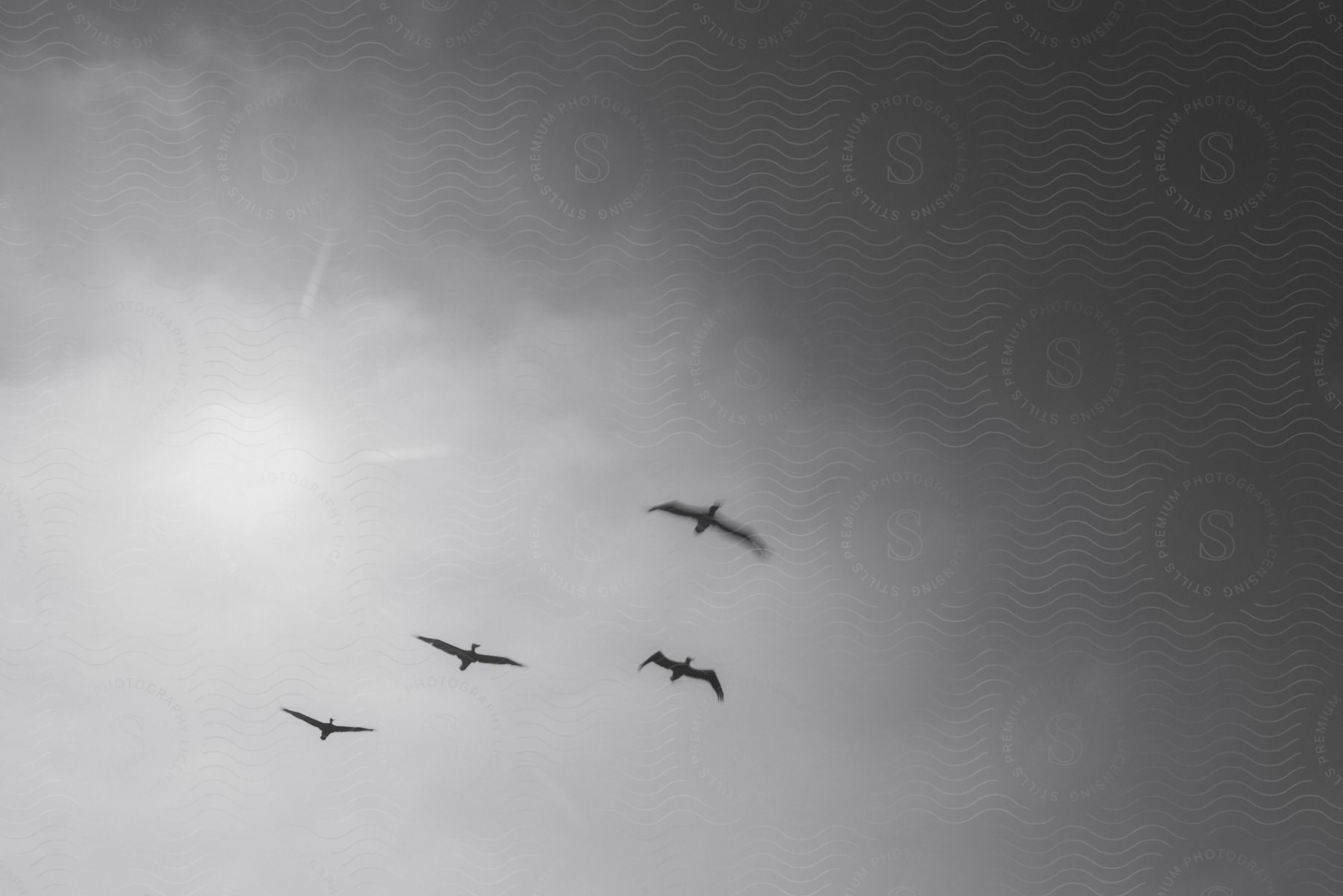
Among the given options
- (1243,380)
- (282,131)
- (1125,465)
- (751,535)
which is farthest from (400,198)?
(1243,380)

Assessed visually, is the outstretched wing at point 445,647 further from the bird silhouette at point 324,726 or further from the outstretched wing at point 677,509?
the outstretched wing at point 677,509

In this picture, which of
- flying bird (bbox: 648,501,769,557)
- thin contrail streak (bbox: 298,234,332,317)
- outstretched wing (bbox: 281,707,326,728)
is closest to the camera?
outstretched wing (bbox: 281,707,326,728)

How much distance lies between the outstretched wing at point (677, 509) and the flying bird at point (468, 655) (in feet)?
4.54

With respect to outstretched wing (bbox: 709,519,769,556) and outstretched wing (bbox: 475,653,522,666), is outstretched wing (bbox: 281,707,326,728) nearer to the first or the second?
outstretched wing (bbox: 475,653,522,666)

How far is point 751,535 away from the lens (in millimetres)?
6992

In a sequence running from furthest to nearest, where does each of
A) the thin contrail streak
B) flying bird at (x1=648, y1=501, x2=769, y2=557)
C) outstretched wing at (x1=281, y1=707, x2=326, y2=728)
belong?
the thin contrail streak → flying bird at (x1=648, y1=501, x2=769, y2=557) → outstretched wing at (x1=281, y1=707, x2=326, y2=728)

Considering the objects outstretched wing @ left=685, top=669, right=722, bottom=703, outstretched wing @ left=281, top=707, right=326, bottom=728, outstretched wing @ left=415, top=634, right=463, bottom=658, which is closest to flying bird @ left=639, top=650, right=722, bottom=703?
outstretched wing @ left=685, top=669, right=722, bottom=703

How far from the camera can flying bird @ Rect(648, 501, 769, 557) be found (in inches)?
261

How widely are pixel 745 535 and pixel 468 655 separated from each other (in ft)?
6.48

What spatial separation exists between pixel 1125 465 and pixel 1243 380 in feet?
3.47

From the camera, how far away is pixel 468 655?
22.1 ft

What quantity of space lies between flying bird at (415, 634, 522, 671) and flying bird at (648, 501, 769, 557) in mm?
1383

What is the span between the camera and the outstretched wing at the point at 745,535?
672 cm

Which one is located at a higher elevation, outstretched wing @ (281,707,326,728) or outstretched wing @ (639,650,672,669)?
outstretched wing @ (639,650,672,669)
